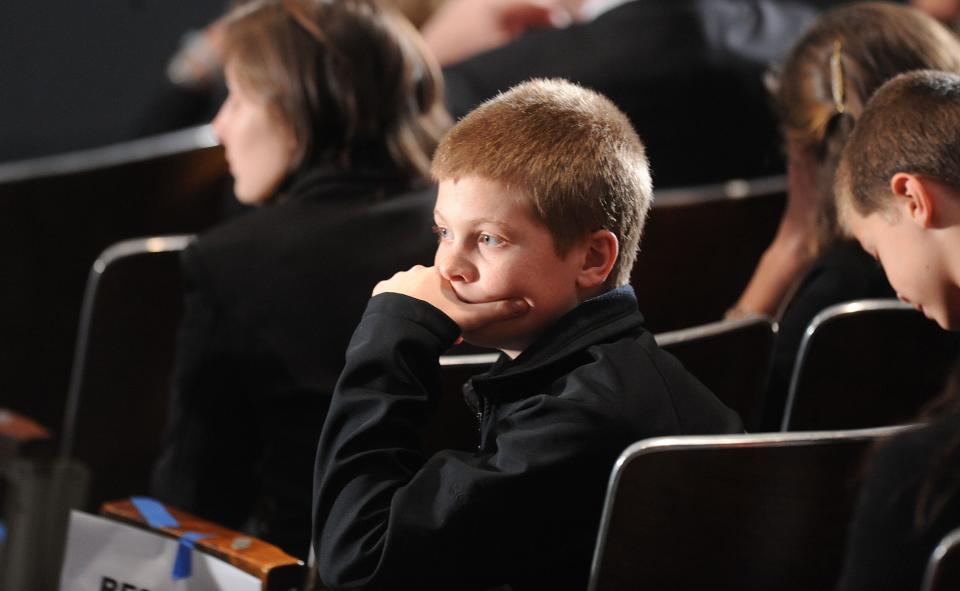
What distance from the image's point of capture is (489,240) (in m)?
1.02

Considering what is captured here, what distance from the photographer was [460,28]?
2.27 m


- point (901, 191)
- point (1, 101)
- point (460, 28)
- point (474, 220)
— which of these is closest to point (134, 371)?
point (460, 28)

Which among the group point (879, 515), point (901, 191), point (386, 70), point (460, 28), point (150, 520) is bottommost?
point (150, 520)

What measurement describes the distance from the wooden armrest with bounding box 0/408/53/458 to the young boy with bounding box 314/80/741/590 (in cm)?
38

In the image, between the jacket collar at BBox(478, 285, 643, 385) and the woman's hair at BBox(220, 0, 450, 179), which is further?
the woman's hair at BBox(220, 0, 450, 179)

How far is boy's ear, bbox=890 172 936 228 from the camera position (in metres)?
1.13

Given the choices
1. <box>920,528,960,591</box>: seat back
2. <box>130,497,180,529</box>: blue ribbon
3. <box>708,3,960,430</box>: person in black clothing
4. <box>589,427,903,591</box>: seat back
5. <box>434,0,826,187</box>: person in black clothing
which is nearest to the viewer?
<box>920,528,960,591</box>: seat back

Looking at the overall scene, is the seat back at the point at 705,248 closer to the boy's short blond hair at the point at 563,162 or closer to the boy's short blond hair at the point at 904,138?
the boy's short blond hair at the point at 904,138

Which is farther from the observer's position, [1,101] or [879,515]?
[1,101]

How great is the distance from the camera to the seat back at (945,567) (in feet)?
2.79

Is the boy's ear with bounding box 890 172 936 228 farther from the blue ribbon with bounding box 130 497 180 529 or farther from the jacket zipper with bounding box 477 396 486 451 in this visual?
the blue ribbon with bounding box 130 497 180 529

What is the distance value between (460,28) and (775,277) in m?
0.93

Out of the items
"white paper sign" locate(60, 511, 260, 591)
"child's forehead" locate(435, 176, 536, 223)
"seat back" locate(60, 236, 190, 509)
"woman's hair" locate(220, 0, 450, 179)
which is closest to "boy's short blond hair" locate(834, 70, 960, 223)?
"child's forehead" locate(435, 176, 536, 223)

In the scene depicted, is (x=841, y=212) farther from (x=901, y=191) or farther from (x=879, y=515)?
(x=879, y=515)
